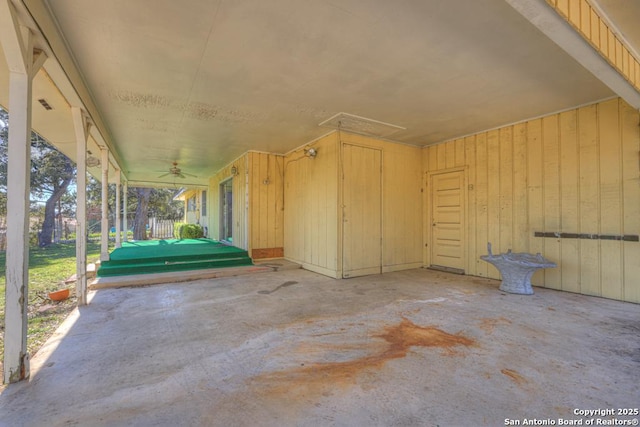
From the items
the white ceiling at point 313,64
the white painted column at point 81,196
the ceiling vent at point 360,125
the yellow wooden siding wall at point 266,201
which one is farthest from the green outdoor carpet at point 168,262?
the ceiling vent at point 360,125

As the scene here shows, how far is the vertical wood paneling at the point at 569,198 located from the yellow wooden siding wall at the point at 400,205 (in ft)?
8.30

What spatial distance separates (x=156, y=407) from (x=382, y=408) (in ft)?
4.42

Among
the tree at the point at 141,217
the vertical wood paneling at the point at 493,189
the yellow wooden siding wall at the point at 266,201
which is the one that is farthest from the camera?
the tree at the point at 141,217

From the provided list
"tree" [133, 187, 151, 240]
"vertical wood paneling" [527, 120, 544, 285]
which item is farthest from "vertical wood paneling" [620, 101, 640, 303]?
"tree" [133, 187, 151, 240]

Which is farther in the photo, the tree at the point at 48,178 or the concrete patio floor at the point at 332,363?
the tree at the point at 48,178

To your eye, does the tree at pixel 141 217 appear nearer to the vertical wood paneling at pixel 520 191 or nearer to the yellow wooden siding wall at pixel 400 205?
the yellow wooden siding wall at pixel 400 205

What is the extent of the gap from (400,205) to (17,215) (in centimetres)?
565

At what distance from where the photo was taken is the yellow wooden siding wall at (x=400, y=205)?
5.83m

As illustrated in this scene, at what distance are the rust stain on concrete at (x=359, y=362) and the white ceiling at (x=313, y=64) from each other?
2.78 m

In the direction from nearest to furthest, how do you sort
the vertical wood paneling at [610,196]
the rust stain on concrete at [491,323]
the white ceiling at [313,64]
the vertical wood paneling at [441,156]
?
the white ceiling at [313,64] → the rust stain on concrete at [491,323] → the vertical wood paneling at [610,196] → the vertical wood paneling at [441,156]

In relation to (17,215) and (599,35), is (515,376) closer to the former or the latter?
(599,35)

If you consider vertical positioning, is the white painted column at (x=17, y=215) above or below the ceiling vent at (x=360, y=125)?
below

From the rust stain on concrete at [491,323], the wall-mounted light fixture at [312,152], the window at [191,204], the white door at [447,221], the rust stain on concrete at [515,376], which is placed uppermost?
the wall-mounted light fixture at [312,152]

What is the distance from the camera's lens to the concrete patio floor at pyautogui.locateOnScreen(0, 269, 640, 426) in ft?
5.30
